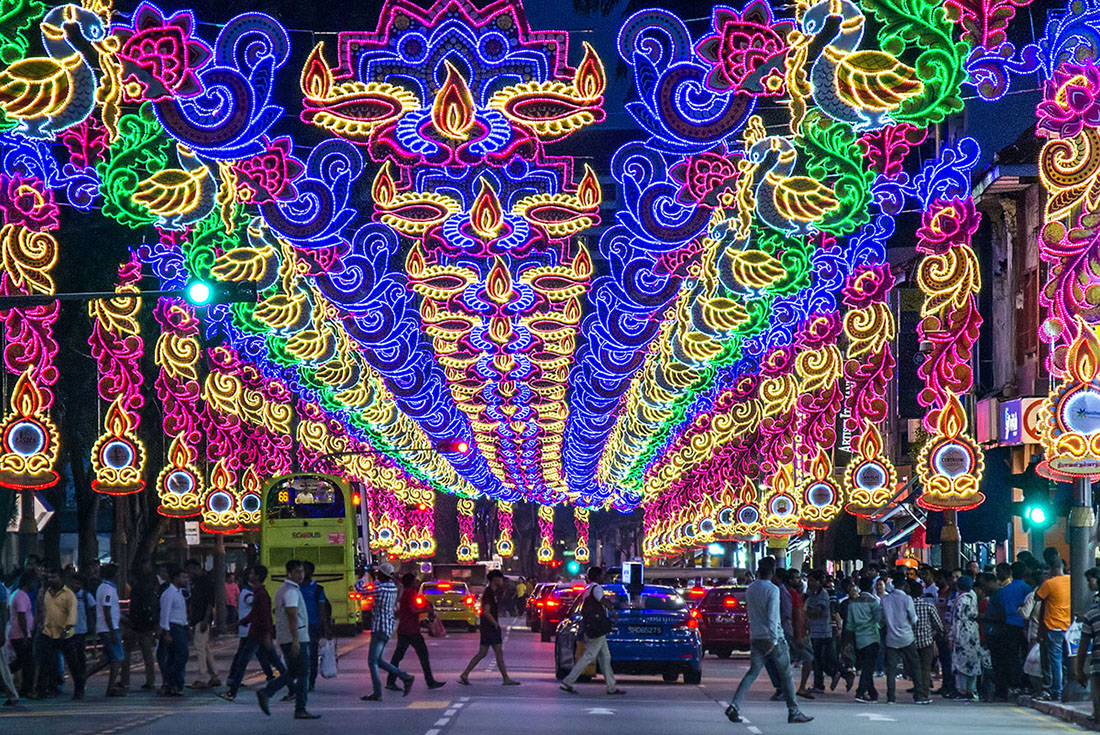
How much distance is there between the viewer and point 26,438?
97.3ft

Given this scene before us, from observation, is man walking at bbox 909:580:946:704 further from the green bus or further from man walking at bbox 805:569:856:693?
the green bus

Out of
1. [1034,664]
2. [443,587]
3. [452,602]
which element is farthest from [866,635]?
[452,602]

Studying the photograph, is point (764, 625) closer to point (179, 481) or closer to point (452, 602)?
point (179, 481)

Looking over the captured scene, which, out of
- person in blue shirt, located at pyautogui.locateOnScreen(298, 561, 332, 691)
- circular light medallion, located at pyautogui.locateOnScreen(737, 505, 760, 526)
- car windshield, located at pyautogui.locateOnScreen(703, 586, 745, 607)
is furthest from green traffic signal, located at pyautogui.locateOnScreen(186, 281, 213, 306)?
circular light medallion, located at pyautogui.locateOnScreen(737, 505, 760, 526)

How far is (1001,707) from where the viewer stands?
1058 inches

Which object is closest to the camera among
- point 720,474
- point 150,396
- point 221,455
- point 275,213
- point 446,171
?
point 275,213

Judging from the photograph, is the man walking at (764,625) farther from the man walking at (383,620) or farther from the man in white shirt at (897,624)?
the man walking at (383,620)

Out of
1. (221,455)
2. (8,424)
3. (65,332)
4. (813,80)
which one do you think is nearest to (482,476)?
(221,455)

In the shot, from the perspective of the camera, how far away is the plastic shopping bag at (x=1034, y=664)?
26.0 m

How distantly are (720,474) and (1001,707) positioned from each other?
4701cm

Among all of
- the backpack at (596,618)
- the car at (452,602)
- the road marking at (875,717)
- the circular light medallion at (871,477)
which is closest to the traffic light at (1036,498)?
the circular light medallion at (871,477)

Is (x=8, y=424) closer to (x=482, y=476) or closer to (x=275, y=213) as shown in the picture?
(x=275, y=213)

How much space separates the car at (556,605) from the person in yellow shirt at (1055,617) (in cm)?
2303

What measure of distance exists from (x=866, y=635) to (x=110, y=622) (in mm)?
11071
